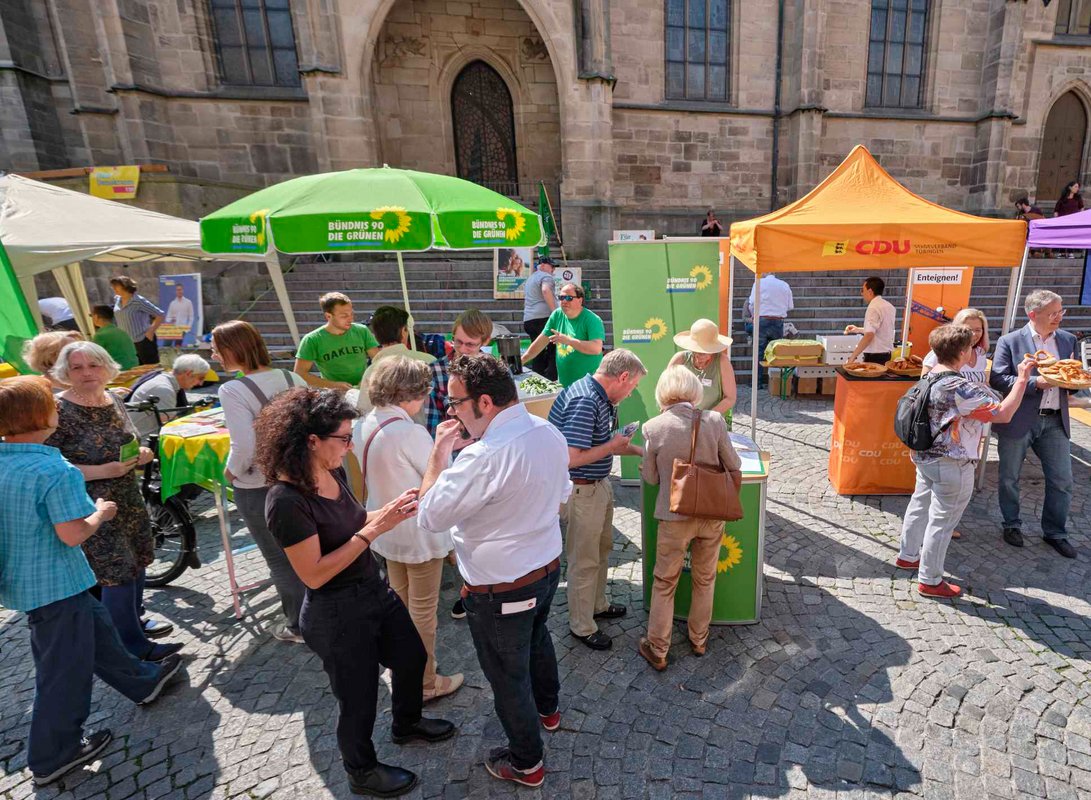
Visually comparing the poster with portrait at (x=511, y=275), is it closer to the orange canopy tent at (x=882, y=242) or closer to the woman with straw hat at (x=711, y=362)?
the orange canopy tent at (x=882, y=242)

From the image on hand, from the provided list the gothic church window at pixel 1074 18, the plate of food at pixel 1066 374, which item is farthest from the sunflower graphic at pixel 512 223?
the gothic church window at pixel 1074 18

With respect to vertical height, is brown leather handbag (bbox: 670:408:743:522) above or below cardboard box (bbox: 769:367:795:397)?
above

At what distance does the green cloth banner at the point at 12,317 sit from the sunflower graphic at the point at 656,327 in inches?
185

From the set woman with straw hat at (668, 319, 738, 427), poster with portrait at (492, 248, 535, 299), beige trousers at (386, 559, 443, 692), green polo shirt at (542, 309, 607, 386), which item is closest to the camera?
beige trousers at (386, 559, 443, 692)

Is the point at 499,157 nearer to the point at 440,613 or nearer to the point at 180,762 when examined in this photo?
the point at 440,613

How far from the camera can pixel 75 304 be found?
19.8ft

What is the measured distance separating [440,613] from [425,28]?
1544 centimetres

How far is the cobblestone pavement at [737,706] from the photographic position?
2.51 metres

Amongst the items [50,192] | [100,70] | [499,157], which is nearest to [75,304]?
[50,192]

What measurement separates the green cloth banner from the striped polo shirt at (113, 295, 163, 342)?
410 centimetres

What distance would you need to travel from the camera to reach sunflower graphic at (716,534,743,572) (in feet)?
11.0

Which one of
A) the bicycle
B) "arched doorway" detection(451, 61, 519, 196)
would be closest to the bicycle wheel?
the bicycle

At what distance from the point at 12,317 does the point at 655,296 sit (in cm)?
487

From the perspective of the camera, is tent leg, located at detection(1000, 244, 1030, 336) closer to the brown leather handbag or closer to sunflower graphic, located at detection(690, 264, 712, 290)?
sunflower graphic, located at detection(690, 264, 712, 290)
